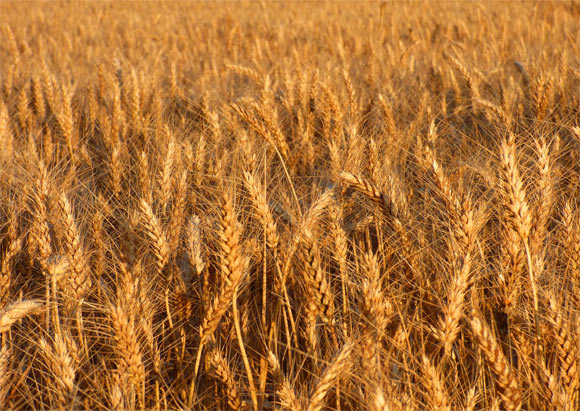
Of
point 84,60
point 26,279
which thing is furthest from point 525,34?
point 26,279

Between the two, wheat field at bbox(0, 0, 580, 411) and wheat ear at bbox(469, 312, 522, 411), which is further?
wheat field at bbox(0, 0, 580, 411)

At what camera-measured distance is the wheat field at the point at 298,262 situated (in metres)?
1.26

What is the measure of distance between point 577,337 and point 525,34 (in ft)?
17.1

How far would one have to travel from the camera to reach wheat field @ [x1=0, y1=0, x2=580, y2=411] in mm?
1260

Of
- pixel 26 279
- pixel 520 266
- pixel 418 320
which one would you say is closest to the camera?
pixel 520 266

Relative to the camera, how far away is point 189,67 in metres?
4.82

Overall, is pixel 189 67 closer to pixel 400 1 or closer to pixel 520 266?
pixel 520 266

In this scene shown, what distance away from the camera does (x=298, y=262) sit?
1.50 metres

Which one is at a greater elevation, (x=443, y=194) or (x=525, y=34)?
(x=443, y=194)

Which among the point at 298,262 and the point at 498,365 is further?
the point at 298,262

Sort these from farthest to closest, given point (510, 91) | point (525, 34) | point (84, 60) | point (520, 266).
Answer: point (525, 34)
point (84, 60)
point (510, 91)
point (520, 266)

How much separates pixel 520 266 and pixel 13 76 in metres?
4.28

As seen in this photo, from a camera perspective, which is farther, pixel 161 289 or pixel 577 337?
pixel 161 289

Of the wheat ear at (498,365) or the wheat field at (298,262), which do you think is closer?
the wheat ear at (498,365)
